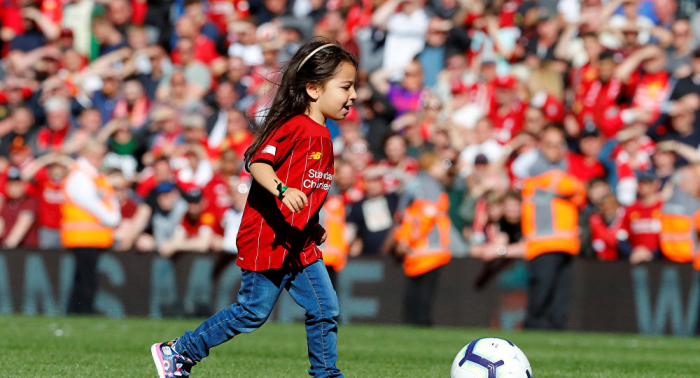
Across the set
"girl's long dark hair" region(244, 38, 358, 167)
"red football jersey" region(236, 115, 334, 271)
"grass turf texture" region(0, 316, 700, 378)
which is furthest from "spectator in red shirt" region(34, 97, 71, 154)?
"red football jersey" region(236, 115, 334, 271)

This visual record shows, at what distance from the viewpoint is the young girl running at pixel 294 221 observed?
212 inches

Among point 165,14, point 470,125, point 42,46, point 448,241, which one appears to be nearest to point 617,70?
point 470,125

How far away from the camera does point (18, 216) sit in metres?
13.4

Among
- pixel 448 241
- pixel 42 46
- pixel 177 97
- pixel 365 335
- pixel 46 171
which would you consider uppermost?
pixel 42 46

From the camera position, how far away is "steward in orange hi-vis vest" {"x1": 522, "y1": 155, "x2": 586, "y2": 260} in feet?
38.2

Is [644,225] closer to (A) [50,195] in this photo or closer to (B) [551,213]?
(B) [551,213]

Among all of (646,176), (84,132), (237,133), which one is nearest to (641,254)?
(646,176)

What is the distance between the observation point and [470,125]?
14469 mm

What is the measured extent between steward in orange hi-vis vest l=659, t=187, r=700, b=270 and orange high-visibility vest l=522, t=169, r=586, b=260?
50.8 inches

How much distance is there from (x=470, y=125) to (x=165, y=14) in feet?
19.5

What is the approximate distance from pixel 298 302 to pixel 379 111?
9402mm

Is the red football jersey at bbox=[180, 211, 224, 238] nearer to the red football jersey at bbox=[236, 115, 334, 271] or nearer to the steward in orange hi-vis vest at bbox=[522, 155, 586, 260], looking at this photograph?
the steward in orange hi-vis vest at bbox=[522, 155, 586, 260]

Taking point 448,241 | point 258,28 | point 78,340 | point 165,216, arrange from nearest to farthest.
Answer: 1. point 78,340
2. point 448,241
3. point 165,216
4. point 258,28

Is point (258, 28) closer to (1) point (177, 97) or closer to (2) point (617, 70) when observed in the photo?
(1) point (177, 97)
